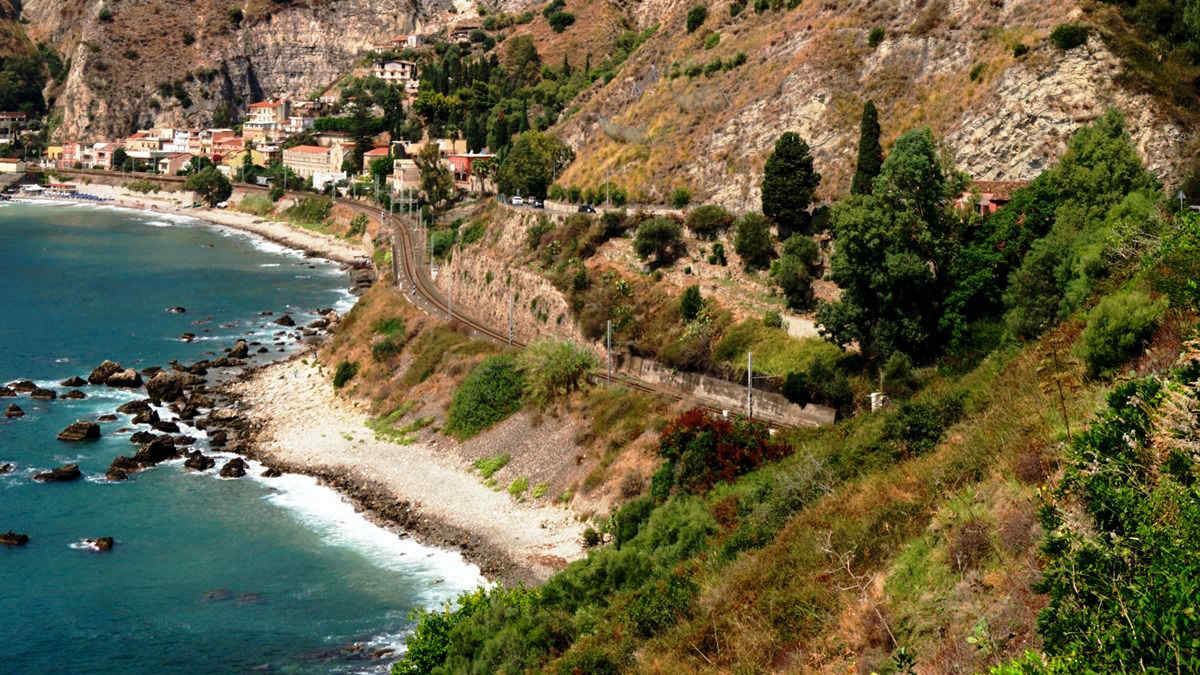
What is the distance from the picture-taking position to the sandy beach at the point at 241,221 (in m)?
126

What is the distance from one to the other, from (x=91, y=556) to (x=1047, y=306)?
119 ft

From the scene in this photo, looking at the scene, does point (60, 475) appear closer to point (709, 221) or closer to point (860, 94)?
point (709, 221)

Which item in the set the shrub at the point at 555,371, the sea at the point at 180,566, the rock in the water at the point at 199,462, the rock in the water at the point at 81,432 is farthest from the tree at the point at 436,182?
the shrub at the point at 555,371

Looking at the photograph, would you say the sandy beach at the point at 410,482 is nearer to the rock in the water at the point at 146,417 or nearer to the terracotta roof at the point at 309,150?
the rock in the water at the point at 146,417

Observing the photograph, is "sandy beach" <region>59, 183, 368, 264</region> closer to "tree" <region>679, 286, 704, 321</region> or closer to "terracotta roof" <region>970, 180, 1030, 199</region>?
"tree" <region>679, 286, 704, 321</region>

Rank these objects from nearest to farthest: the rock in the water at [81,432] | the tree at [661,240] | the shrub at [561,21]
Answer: the rock in the water at [81,432]
the tree at [661,240]
the shrub at [561,21]

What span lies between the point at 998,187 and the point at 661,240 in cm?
1783

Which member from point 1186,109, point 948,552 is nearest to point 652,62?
point 1186,109

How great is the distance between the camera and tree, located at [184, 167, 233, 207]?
168 metres

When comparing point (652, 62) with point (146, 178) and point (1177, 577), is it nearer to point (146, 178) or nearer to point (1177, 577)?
point (1177, 577)

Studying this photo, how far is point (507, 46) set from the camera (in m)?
166

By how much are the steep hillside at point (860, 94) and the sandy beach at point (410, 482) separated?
23851 millimetres

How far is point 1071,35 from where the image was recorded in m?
54.3

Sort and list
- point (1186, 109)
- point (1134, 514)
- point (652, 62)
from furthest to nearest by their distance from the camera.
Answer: point (652, 62) → point (1186, 109) → point (1134, 514)
